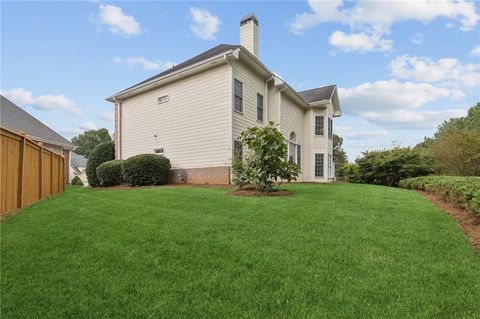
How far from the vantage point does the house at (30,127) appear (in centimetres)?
1975

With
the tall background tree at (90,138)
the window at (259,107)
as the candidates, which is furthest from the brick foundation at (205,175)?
the tall background tree at (90,138)

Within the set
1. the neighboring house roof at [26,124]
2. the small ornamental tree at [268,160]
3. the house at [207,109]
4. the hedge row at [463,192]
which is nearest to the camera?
the hedge row at [463,192]

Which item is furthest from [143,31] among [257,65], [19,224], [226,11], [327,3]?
[19,224]

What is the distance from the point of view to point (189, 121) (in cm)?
1434

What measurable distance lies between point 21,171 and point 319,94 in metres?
18.8

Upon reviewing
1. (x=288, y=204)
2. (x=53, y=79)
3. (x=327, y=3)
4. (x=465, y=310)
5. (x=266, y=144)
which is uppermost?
(x=327, y=3)

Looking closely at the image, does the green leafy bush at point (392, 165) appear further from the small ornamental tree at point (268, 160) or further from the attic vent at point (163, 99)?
the attic vent at point (163, 99)

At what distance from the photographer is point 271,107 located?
54.5 ft

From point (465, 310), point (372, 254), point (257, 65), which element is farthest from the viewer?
point (257, 65)

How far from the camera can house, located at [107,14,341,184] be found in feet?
43.2

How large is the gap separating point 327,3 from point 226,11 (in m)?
3.51

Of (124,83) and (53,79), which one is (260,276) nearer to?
(53,79)

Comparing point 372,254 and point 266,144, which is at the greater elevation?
point 266,144

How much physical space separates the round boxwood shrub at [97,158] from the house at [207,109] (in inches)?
37.4
